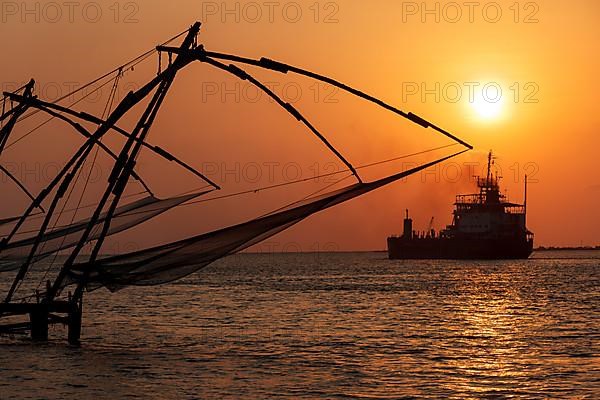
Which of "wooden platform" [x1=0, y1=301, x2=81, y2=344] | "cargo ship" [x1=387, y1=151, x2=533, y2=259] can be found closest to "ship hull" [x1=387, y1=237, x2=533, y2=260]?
"cargo ship" [x1=387, y1=151, x2=533, y2=259]

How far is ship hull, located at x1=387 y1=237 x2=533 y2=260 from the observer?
171250 mm

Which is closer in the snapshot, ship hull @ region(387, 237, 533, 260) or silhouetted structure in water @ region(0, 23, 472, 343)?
silhouetted structure in water @ region(0, 23, 472, 343)

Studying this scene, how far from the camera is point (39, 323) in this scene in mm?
28844

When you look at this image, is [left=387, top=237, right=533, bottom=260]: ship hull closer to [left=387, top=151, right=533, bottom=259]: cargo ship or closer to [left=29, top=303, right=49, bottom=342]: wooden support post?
[left=387, top=151, right=533, bottom=259]: cargo ship

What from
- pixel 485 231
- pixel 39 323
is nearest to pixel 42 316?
pixel 39 323

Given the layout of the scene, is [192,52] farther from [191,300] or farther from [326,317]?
[191,300]

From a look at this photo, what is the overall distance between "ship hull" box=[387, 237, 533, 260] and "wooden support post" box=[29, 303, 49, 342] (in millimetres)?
144132

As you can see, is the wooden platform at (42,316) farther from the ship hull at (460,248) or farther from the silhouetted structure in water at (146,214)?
the ship hull at (460,248)

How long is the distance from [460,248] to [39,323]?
489 feet

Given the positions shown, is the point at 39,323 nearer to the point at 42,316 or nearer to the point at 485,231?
the point at 42,316

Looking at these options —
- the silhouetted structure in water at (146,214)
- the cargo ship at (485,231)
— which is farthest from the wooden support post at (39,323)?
the cargo ship at (485,231)

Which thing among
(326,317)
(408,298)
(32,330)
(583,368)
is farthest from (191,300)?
(583,368)

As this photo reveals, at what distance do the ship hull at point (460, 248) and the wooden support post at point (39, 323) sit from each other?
144132 millimetres

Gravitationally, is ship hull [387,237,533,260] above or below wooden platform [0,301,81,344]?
above
